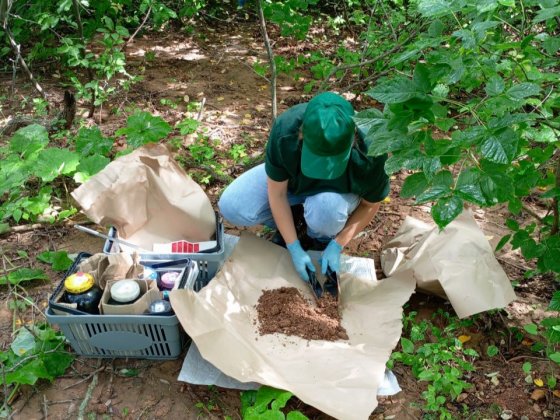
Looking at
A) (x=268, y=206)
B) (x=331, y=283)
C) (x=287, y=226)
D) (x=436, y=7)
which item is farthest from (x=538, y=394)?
(x=436, y=7)

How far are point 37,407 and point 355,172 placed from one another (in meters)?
1.52

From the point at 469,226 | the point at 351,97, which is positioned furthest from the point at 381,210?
the point at 351,97

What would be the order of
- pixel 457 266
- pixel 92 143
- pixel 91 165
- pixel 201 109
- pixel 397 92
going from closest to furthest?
pixel 397 92
pixel 457 266
pixel 91 165
pixel 92 143
pixel 201 109

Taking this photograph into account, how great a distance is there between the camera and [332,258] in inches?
84.6

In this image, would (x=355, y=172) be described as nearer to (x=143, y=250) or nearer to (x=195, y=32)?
(x=143, y=250)

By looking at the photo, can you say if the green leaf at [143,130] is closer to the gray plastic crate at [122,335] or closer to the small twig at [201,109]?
the small twig at [201,109]

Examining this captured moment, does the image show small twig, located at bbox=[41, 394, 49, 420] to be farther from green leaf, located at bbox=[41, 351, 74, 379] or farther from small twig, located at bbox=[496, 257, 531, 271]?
small twig, located at bbox=[496, 257, 531, 271]

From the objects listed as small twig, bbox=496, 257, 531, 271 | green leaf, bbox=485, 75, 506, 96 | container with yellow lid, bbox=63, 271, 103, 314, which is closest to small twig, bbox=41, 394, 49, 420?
container with yellow lid, bbox=63, 271, 103, 314

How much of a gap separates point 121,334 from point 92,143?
1.38m

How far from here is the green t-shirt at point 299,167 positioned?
1.89 m

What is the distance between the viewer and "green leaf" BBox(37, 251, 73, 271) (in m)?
2.27

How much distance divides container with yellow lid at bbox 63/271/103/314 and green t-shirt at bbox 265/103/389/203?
2.76 feet

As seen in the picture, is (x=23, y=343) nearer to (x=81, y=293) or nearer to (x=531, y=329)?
(x=81, y=293)

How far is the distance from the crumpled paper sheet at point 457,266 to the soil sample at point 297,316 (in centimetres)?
41
